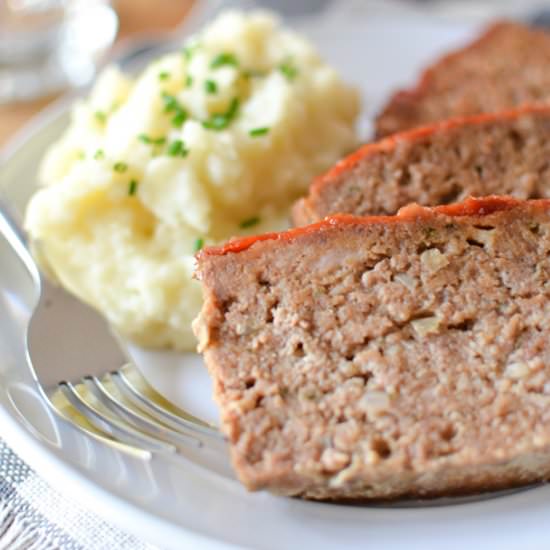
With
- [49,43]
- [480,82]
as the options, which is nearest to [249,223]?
Answer: [480,82]

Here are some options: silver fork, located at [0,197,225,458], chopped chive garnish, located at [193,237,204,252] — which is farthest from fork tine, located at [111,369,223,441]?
chopped chive garnish, located at [193,237,204,252]

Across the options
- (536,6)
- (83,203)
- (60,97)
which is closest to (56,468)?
(83,203)

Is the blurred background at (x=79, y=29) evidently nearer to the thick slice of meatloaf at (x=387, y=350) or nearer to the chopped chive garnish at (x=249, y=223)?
the chopped chive garnish at (x=249, y=223)

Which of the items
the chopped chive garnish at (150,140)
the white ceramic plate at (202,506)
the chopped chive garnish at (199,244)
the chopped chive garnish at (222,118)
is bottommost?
the white ceramic plate at (202,506)

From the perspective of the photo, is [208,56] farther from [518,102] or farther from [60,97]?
[60,97]

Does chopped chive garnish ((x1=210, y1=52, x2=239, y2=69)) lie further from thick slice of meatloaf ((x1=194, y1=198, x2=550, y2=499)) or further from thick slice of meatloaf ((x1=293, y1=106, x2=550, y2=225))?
thick slice of meatloaf ((x1=194, y1=198, x2=550, y2=499))

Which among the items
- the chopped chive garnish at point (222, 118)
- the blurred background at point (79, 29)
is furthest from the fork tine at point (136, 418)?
the blurred background at point (79, 29)
